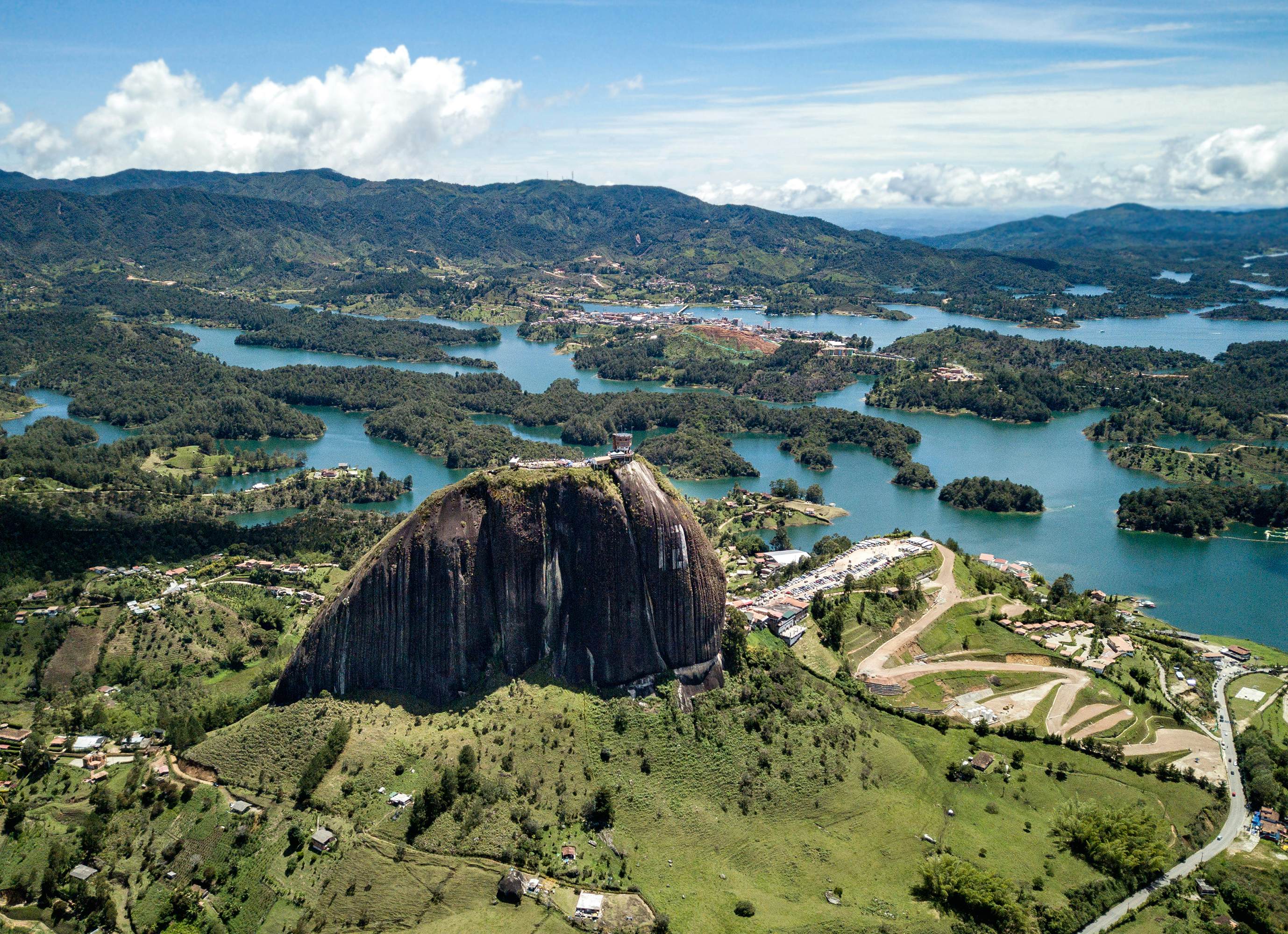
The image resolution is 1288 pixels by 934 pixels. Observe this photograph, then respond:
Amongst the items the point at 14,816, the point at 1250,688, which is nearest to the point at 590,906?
the point at 14,816

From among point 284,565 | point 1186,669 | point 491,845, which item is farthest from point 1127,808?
point 284,565

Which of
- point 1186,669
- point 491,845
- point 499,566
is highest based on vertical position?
point 499,566

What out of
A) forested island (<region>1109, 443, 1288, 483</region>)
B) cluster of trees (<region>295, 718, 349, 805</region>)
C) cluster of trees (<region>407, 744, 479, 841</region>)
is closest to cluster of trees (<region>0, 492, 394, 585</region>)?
cluster of trees (<region>295, 718, 349, 805</region>)

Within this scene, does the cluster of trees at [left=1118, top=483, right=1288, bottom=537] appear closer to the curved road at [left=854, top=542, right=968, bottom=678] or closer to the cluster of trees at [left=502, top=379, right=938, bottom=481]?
the cluster of trees at [left=502, top=379, right=938, bottom=481]

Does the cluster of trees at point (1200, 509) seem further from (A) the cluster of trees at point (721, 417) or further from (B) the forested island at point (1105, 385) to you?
(B) the forested island at point (1105, 385)

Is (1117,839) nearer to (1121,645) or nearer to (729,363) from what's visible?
(1121,645)

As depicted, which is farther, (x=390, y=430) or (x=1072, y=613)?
(x=390, y=430)

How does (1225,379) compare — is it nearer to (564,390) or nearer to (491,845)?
(564,390)
